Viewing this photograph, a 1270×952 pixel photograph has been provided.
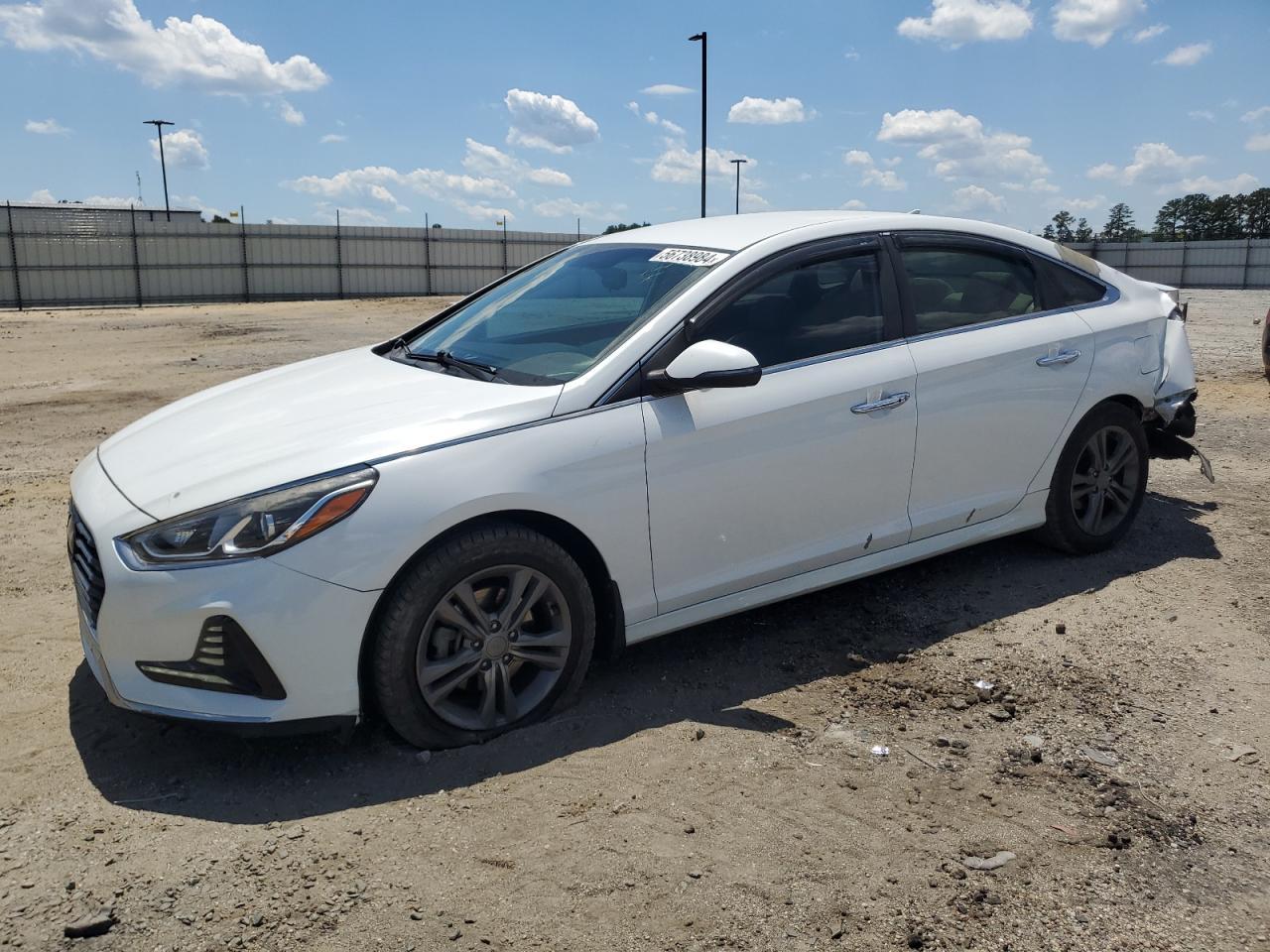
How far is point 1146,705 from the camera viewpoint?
3816 millimetres

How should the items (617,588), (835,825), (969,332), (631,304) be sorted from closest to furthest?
1. (835,825)
2. (617,588)
3. (631,304)
4. (969,332)

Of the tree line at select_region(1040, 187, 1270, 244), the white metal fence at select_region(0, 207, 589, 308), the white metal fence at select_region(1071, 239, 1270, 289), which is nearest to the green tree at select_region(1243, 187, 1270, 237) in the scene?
the tree line at select_region(1040, 187, 1270, 244)

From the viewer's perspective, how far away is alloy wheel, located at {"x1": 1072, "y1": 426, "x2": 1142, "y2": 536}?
5121 mm

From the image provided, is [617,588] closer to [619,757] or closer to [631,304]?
[619,757]

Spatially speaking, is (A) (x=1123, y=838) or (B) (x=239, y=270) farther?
(B) (x=239, y=270)

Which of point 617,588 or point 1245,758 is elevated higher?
point 617,588

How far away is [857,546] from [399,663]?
1.96 m

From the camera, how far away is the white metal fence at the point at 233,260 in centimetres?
3134

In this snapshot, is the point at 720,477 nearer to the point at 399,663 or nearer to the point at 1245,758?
the point at 399,663

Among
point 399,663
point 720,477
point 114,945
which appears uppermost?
point 720,477

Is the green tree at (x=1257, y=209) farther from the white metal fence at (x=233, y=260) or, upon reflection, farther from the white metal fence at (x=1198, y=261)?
the white metal fence at (x=233, y=260)

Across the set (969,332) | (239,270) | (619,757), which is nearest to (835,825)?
(619,757)

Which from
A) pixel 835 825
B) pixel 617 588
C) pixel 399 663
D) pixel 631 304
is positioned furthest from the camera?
pixel 631 304

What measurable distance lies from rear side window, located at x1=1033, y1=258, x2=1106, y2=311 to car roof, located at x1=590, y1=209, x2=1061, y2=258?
0.27 feet
